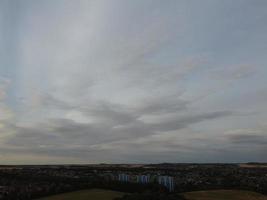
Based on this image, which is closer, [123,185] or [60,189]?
[60,189]

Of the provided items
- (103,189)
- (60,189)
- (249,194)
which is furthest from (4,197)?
(249,194)

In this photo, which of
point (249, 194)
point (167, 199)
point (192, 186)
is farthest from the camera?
point (192, 186)

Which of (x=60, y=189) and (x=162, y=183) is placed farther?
(x=162, y=183)

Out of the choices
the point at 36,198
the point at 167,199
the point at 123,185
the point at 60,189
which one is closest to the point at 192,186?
the point at 123,185

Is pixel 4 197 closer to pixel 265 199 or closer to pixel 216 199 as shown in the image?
pixel 216 199

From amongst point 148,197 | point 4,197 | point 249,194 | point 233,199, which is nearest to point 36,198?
point 4,197

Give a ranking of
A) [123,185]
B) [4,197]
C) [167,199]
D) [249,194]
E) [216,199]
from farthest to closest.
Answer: [123,185] < [249,194] < [4,197] < [216,199] < [167,199]

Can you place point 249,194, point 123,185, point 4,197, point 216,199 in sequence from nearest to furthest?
point 216,199, point 4,197, point 249,194, point 123,185

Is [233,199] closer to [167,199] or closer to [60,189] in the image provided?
[167,199]

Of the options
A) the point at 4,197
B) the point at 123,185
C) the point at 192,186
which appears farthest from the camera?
the point at 192,186
